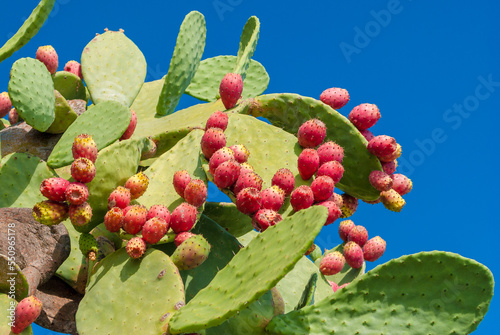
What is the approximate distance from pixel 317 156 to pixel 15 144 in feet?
4.47

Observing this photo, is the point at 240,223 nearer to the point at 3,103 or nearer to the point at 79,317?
the point at 79,317

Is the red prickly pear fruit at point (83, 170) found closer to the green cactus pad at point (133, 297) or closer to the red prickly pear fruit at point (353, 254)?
the green cactus pad at point (133, 297)

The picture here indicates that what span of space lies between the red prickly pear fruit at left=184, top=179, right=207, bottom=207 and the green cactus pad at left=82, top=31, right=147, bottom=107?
2.73ft

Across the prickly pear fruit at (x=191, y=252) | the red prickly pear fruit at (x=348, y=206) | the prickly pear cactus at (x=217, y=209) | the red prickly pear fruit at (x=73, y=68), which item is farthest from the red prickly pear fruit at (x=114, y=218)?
the red prickly pear fruit at (x=73, y=68)

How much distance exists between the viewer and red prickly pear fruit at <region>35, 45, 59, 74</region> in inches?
108

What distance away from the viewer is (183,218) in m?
1.87

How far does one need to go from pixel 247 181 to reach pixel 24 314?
0.78m

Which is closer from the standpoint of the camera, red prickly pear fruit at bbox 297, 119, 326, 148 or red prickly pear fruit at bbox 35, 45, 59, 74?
red prickly pear fruit at bbox 297, 119, 326, 148

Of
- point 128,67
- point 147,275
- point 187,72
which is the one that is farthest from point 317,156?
point 128,67

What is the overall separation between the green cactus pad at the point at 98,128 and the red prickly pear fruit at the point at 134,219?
14.1 inches

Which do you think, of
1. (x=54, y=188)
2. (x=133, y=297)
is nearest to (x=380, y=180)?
(x=133, y=297)

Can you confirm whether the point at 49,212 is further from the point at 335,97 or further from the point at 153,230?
the point at 335,97

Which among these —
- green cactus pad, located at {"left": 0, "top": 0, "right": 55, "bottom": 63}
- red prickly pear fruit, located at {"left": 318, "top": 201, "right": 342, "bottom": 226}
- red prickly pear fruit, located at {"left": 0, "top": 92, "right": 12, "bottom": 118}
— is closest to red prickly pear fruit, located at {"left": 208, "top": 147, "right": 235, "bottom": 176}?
red prickly pear fruit, located at {"left": 318, "top": 201, "right": 342, "bottom": 226}

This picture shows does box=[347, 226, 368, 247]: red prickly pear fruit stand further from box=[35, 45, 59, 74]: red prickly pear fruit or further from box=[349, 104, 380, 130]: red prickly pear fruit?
box=[35, 45, 59, 74]: red prickly pear fruit
